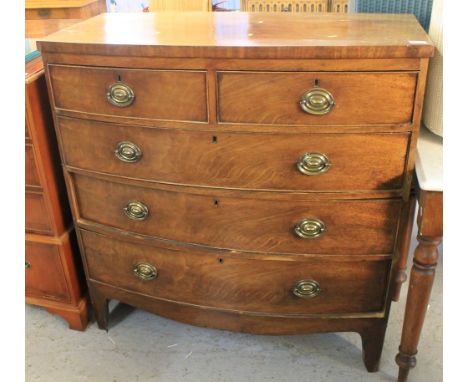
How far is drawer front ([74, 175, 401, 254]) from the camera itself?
1279mm

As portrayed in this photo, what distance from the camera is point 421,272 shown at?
1273 mm

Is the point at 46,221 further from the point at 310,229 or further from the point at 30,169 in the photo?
the point at 310,229

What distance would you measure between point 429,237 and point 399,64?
1.38 feet

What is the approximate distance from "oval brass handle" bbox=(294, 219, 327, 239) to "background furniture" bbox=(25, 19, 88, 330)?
74 cm

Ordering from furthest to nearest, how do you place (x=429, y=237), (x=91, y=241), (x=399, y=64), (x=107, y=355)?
(x=107, y=355) → (x=91, y=241) → (x=429, y=237) → (x=399, y=64)

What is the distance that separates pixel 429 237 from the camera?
122 cm

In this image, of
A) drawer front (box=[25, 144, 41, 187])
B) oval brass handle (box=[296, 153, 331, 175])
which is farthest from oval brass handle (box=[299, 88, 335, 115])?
drawer front (box=[25, 144, 41, 187])

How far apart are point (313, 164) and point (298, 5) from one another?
3.08 feet

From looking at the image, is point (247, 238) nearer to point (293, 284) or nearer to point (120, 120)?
point (293, 284)

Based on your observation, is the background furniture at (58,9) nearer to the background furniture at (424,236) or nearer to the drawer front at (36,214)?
the drawer front at (36,214)

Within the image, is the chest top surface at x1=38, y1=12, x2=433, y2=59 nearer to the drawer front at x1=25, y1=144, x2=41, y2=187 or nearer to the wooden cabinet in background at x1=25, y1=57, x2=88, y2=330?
the wooden cabinet in background at x1=25, y1=57, x2=88, y2=330

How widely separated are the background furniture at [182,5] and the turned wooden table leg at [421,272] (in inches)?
51.0

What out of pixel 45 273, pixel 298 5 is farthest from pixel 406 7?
pixel 45 273
